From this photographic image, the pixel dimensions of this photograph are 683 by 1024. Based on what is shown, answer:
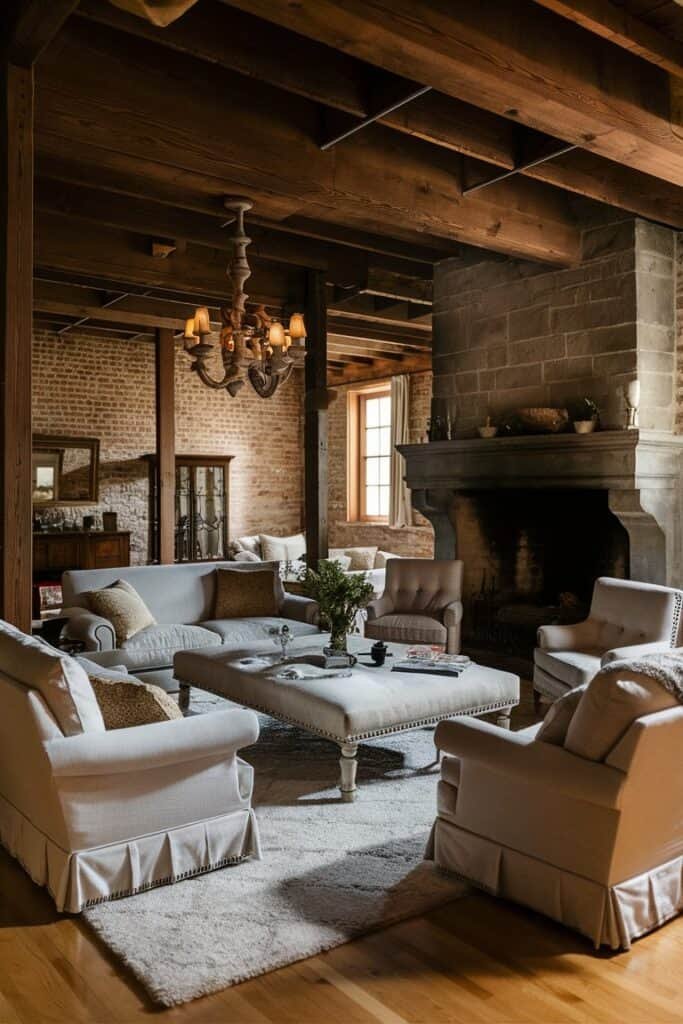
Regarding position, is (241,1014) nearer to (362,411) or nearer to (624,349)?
(624,349)

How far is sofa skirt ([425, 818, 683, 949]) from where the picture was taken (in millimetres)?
2588

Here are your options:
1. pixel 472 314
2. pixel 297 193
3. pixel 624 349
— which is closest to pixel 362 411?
pixel 472 314

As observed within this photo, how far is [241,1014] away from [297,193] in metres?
4.07

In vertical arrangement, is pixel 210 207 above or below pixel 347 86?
below

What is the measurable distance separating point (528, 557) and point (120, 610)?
11.4ft

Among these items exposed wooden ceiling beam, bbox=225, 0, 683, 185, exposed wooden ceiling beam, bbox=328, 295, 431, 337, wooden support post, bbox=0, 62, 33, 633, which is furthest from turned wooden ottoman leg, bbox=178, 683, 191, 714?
exposed wooden ceiling beam, bbox=328, 295, 431, 337

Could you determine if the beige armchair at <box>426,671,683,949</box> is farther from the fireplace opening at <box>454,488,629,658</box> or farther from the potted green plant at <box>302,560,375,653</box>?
the fireplace opening at <box>454,488,629,658</box>

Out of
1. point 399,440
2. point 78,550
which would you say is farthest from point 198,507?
point 399,440

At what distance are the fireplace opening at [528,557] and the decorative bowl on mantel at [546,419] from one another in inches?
22.4

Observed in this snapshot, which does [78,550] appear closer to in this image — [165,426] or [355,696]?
[165,426]

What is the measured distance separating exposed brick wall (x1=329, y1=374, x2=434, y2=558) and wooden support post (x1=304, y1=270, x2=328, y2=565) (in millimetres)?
4045

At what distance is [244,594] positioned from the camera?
6570 millimetres

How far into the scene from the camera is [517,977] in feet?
8.05

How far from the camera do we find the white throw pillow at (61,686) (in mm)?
2848
